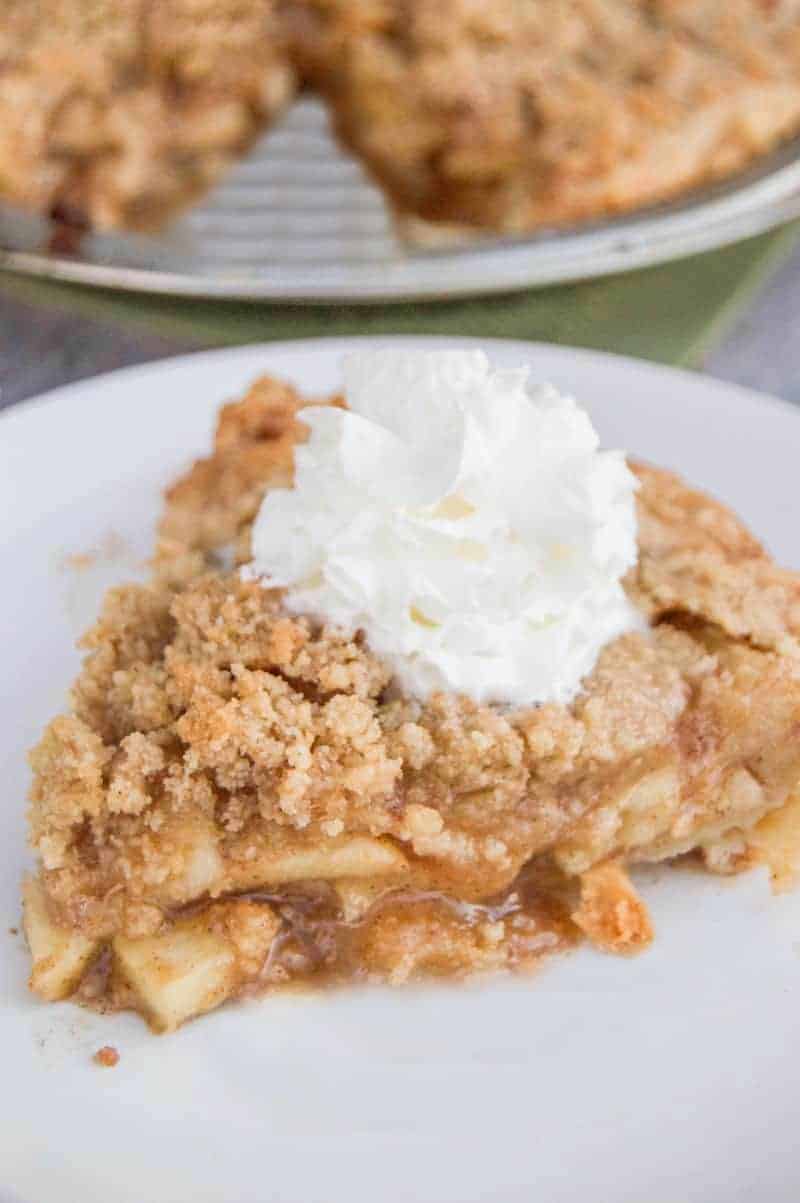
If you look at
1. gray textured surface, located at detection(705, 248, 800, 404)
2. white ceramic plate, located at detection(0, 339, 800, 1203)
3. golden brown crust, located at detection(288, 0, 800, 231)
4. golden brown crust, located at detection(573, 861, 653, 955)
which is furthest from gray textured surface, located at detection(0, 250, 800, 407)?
golden brown crust, located at detection(573, 861, 653, 955)

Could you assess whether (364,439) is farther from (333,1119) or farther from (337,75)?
(337,75)

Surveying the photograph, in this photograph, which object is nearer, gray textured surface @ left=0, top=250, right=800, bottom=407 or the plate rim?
the plate rim

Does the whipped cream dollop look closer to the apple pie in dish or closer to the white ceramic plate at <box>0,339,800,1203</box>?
the white ceramic plate at <box>0,339,800,1203</box>

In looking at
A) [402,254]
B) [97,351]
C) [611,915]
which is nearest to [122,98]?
[97,351]

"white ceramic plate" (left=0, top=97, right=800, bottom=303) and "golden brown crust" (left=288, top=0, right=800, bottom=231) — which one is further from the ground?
"golden brown crust" (left=288, top=0, right=800, bottom=231)

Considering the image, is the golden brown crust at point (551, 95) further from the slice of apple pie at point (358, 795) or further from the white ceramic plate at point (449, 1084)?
the white ceramic plate at point (449, 1084)

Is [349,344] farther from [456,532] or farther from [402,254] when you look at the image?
[456,532]
